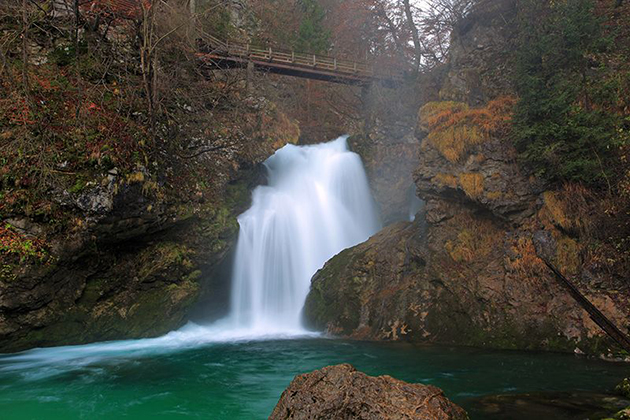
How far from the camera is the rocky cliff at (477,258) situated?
9.52 m

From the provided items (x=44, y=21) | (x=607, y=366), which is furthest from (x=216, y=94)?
(x=607, y=366)

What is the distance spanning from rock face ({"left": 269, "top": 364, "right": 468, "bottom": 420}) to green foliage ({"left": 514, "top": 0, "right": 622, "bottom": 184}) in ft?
28.0

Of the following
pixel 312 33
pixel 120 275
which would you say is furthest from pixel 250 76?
pixel 120 275

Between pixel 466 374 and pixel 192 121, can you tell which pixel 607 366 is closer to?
pixel 466 374

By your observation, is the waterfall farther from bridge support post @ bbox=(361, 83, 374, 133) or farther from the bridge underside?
the bridge underside

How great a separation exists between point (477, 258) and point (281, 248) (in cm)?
740

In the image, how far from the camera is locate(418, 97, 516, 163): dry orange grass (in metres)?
11.9

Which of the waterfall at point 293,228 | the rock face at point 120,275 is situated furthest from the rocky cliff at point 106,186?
the waterfall at point 293,228

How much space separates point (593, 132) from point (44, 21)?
15.5m

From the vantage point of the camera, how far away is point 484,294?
10.5 m

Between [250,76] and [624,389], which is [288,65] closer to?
[250,76]

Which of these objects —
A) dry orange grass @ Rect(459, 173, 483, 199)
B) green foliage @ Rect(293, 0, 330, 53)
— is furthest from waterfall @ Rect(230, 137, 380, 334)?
green foliage @ Rect(293, 0, 330, 53)

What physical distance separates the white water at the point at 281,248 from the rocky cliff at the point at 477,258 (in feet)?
5.08

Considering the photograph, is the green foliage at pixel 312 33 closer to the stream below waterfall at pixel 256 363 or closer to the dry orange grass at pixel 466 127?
the stream below waterfall at pixel 256 363
